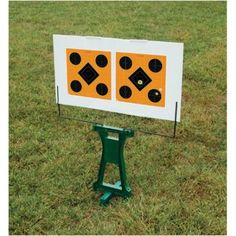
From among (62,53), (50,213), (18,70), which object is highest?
(62,53)

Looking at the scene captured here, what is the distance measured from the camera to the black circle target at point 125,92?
312 centimetres

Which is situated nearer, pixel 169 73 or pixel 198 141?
pixel 169 73

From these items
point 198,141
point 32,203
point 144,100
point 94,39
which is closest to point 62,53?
point 94,39

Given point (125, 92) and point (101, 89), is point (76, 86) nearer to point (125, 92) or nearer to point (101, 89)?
point (101, 89)

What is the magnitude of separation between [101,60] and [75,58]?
0.21m

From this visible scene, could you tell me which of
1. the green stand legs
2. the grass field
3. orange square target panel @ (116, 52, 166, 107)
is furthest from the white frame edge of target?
the grass field

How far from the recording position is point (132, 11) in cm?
854

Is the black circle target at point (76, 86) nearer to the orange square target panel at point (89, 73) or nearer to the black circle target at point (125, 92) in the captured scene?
the orange square target panel at point (89, 73)

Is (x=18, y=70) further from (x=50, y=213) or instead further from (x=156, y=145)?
(x=50, y=213)

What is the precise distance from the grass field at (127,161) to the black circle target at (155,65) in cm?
93

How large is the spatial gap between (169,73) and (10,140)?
6.06ft

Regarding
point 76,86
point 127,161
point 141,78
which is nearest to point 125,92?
point 141,78

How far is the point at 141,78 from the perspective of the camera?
305 centimetres

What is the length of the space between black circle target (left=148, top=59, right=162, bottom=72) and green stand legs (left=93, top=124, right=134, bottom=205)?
46cm
